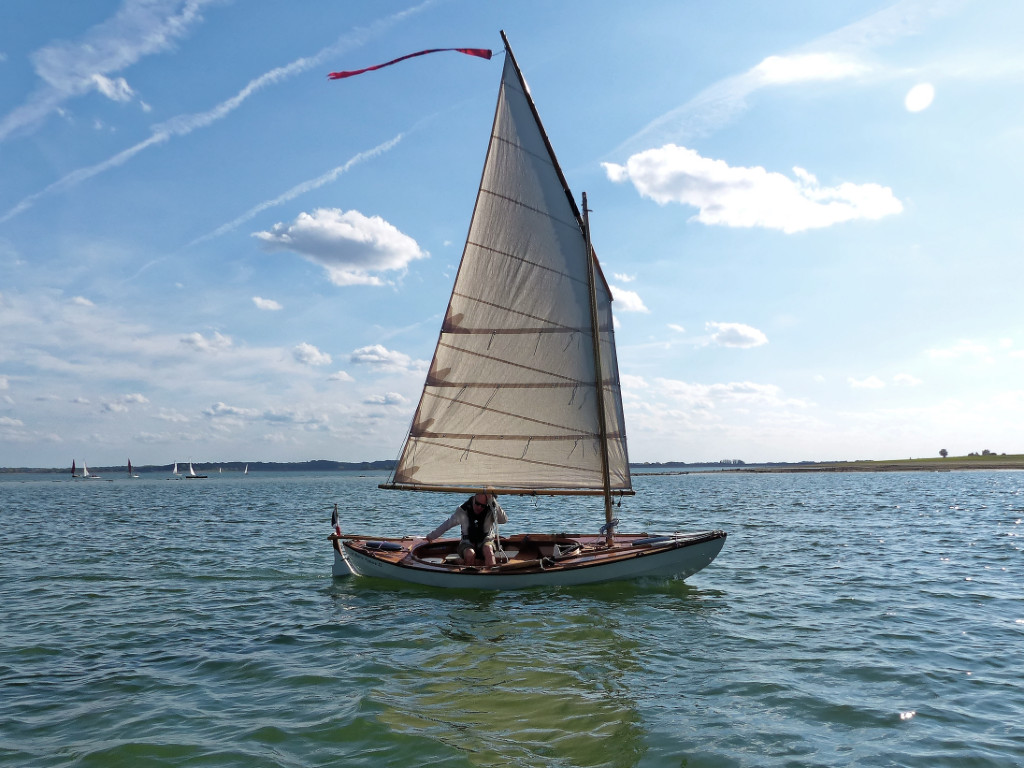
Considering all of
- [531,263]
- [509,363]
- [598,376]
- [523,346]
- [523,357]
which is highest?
[531,263]

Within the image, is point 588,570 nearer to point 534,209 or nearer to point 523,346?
point 523,346

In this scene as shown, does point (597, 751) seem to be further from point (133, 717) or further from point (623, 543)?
point (623, 543)

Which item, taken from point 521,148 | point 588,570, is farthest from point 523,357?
point 588,570

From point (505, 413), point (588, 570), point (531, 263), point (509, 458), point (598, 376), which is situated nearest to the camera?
point (588, 570)

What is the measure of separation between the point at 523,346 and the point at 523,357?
30 centimetres

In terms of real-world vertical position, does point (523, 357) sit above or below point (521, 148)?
below

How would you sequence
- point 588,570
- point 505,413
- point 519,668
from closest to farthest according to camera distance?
point 519,668, point 588,570, point 505,413

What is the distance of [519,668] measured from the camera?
1114 centimetres

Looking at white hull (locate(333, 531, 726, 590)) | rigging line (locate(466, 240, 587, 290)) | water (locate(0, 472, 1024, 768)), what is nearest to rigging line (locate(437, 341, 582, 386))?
rigging line (locate(466, 240, 587, 290))

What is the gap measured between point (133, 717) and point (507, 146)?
15.0 metres

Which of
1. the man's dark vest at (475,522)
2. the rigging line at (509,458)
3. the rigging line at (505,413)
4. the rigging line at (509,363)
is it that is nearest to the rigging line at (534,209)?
the rigging line at (509,363)

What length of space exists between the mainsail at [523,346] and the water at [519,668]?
351 cm

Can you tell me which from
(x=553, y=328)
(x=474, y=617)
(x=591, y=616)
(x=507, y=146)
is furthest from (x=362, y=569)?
(x=507, y=146)

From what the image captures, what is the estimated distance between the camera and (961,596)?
16.2m
